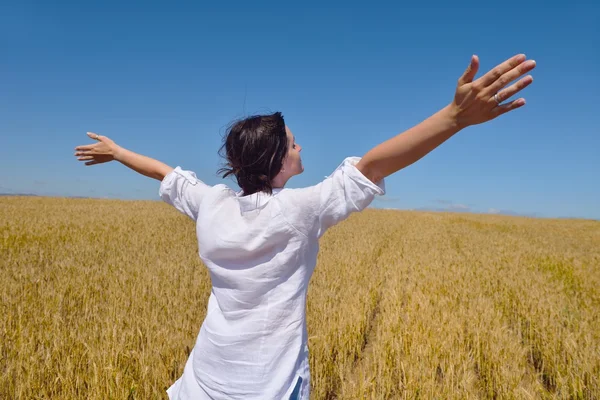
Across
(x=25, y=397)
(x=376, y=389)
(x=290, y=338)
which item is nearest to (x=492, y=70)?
(x=290, y=338)

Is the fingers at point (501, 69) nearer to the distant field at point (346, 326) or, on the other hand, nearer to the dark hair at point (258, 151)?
the dark hair at point (258, 151)

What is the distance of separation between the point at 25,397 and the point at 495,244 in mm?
13462

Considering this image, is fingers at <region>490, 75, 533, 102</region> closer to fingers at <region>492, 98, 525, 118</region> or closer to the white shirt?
fingers at <region>492, 98, 525, 118</region>

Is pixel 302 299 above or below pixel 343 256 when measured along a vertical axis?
above

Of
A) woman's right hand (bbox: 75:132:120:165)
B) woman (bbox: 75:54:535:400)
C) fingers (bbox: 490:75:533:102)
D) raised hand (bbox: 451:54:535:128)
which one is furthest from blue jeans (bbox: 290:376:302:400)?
woman's right hand (bbox: 75:132:120:165)

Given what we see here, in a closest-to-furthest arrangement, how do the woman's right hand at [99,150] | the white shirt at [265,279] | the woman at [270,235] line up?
1. the woman at [270,235]
2. the white shirt at [265,279]
3. the woman's right hand at [99,150]

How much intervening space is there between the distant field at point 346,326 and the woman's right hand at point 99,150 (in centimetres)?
169

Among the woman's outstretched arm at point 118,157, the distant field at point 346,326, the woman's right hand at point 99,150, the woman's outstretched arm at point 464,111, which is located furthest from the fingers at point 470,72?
the distant field at point 346,326

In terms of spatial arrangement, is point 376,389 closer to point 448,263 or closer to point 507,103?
point 507,103

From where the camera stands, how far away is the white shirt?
1.39 metres

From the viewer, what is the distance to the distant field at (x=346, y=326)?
10.6 feet

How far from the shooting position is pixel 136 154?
2.10 metres

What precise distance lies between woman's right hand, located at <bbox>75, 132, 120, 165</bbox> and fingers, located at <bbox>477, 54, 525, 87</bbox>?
178 cm

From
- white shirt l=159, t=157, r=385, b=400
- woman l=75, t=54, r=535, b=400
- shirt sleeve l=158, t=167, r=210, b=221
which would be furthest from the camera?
shirt sleeve l=158, t=167, r=210, b=221
